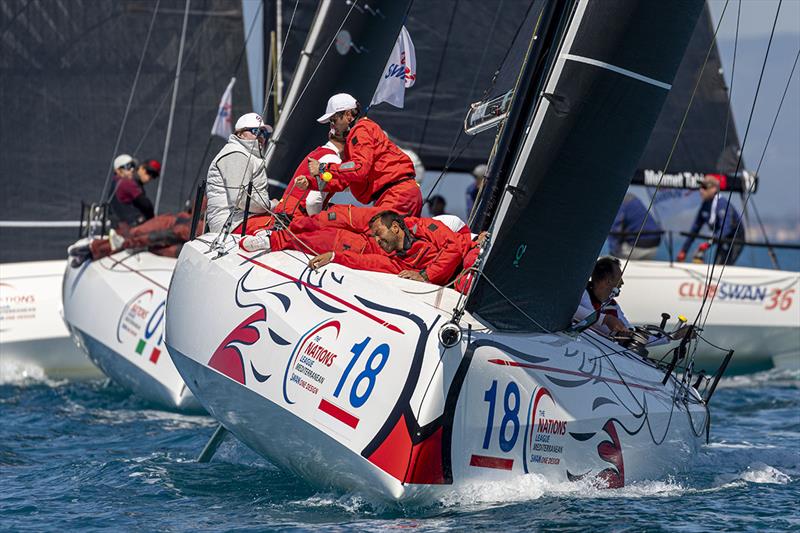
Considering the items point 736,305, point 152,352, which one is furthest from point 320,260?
point 736,305

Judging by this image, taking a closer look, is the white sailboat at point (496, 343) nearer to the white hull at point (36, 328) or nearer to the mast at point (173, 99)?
the white hull at point (36, 328)

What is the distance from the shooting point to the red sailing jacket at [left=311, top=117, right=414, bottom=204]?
5.57m

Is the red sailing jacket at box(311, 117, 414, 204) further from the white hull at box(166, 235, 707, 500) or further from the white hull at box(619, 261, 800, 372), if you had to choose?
the white hull at box(619, 261, 800, 372)

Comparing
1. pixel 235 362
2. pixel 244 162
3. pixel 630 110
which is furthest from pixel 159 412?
pixel 630 110

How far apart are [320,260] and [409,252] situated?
42 cm

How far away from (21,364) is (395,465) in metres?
6.89

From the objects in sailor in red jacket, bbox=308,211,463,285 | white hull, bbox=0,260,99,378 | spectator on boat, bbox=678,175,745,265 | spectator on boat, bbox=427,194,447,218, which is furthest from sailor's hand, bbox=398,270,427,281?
spectator on boat, bbox=678,175,745,265

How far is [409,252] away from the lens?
17.4ft

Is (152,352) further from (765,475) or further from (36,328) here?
(765,475)

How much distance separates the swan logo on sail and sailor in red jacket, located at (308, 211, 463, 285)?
0.45m

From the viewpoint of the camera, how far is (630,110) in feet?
15.4

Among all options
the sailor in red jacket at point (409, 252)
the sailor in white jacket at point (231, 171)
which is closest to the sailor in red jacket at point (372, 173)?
the sailor in red jacket at point (409, 252)

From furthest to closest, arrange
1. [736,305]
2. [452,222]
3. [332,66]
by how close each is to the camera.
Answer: [736,305] → [332,66] → [452,222]

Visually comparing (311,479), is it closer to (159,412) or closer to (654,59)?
(654,59)
